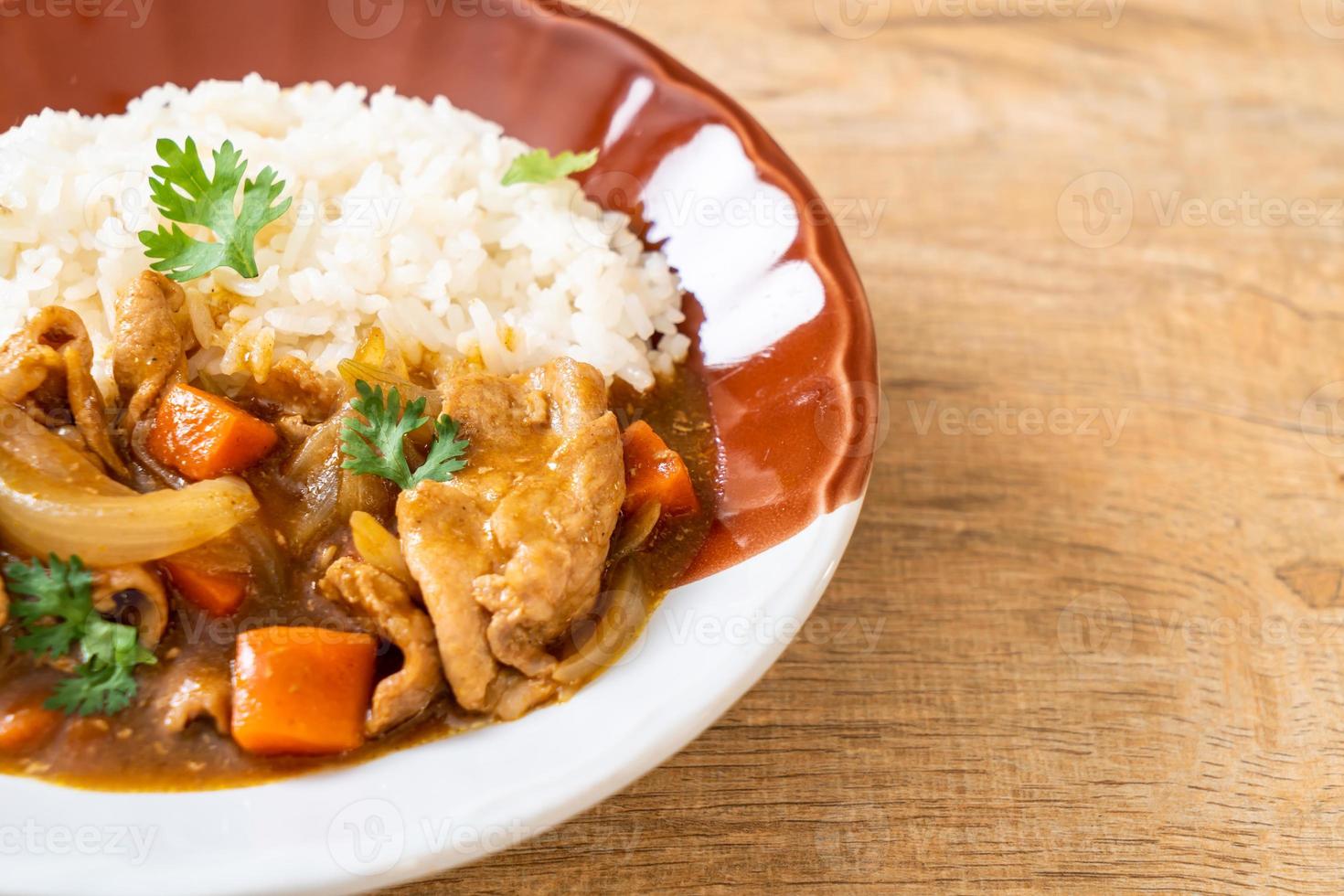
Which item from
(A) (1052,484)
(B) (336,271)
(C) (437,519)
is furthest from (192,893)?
(A) (1052,484)

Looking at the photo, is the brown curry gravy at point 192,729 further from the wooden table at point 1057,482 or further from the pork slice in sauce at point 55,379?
the wooden table at point 1057,482

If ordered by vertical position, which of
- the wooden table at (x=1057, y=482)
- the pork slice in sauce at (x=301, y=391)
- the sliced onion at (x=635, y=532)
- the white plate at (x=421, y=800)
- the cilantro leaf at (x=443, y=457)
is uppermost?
the pork slice in sauce at (x=301, y=391)

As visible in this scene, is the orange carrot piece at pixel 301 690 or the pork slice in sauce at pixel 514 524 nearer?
the orange carrot piece at pixel 301 690

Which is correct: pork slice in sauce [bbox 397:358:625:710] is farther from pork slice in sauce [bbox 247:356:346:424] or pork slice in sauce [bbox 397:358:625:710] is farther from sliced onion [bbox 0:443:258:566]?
sliced onion [bbox 0:443:258:566]

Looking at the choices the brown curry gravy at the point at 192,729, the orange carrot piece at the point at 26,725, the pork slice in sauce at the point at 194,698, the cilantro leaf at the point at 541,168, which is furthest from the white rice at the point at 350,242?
the orange carrot piece at the point at 26,725

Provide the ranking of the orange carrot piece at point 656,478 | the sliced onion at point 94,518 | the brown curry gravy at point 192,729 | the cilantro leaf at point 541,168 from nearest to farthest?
1. the brown curry gravy at point 192,729
2. the sliced onion at point 94,518
3. the orange carrot piece at point 656,478
4. the cilantro leaf at point 541,168

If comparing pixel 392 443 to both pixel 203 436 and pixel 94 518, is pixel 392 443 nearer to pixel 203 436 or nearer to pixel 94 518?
pixel 203 436

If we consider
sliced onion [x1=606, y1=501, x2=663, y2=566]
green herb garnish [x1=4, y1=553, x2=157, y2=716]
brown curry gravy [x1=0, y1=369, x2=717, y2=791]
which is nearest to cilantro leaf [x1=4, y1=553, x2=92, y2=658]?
green herb garnish [x1=4, y1=553, x2=157, y2=716]
